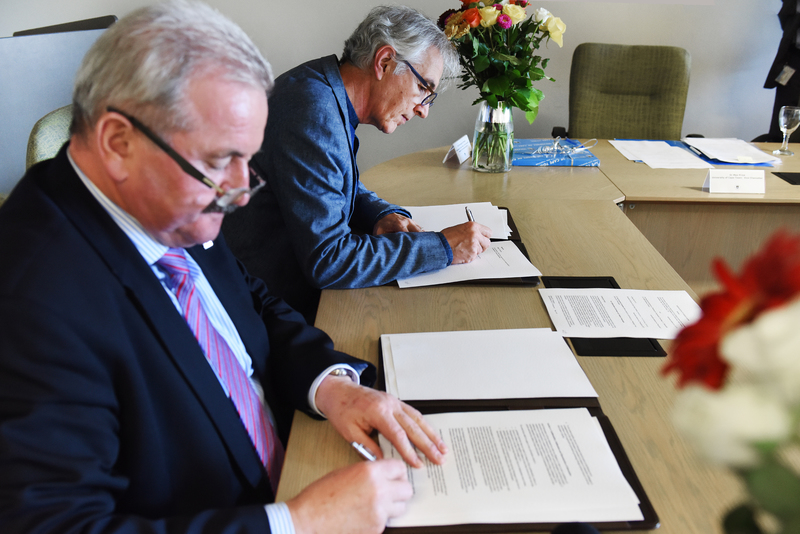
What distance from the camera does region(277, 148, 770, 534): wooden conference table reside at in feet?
2.43

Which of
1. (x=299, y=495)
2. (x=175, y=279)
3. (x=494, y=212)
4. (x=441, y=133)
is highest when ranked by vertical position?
(x=175, y=279)

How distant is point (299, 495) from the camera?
2.24 feet

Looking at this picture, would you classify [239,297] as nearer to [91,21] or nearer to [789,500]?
[789,500]

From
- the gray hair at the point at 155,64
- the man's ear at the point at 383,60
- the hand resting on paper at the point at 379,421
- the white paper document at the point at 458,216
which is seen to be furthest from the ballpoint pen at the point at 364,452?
the man's ear at the point at 383,60

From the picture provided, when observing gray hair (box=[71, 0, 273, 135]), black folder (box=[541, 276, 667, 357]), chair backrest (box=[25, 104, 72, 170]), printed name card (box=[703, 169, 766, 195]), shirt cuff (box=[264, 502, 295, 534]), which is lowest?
printed name card (box=[703, 169, 766, 195])

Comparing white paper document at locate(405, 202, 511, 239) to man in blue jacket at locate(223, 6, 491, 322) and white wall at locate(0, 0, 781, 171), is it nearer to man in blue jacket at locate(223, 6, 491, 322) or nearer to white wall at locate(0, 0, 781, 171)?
man in blue jacket at locate(223, 6, 491, 322)

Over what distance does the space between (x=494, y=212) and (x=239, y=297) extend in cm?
Answer: 94

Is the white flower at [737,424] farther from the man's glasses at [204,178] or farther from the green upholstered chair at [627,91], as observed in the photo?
the green upholstered chair at [627,91]

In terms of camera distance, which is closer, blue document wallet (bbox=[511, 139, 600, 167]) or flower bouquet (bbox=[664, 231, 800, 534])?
flower bouquet (bbox=[664, 231, 800, 534])

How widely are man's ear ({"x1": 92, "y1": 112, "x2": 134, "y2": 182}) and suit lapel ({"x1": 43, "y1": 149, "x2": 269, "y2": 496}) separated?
5cm

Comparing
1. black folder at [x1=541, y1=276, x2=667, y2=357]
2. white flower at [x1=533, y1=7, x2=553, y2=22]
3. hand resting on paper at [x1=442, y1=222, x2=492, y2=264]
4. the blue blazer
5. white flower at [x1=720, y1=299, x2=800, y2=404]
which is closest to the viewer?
white flower at [x1=720, y1=299, x2=800, y2=404]

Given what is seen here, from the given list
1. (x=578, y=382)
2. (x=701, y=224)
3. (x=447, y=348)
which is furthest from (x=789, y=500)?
(x=701, y=224)

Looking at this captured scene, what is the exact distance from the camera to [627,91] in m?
2.85

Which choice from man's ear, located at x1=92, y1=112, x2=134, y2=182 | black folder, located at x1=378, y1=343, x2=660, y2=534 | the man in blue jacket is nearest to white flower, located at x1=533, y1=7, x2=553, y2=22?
the man in blue jacket
